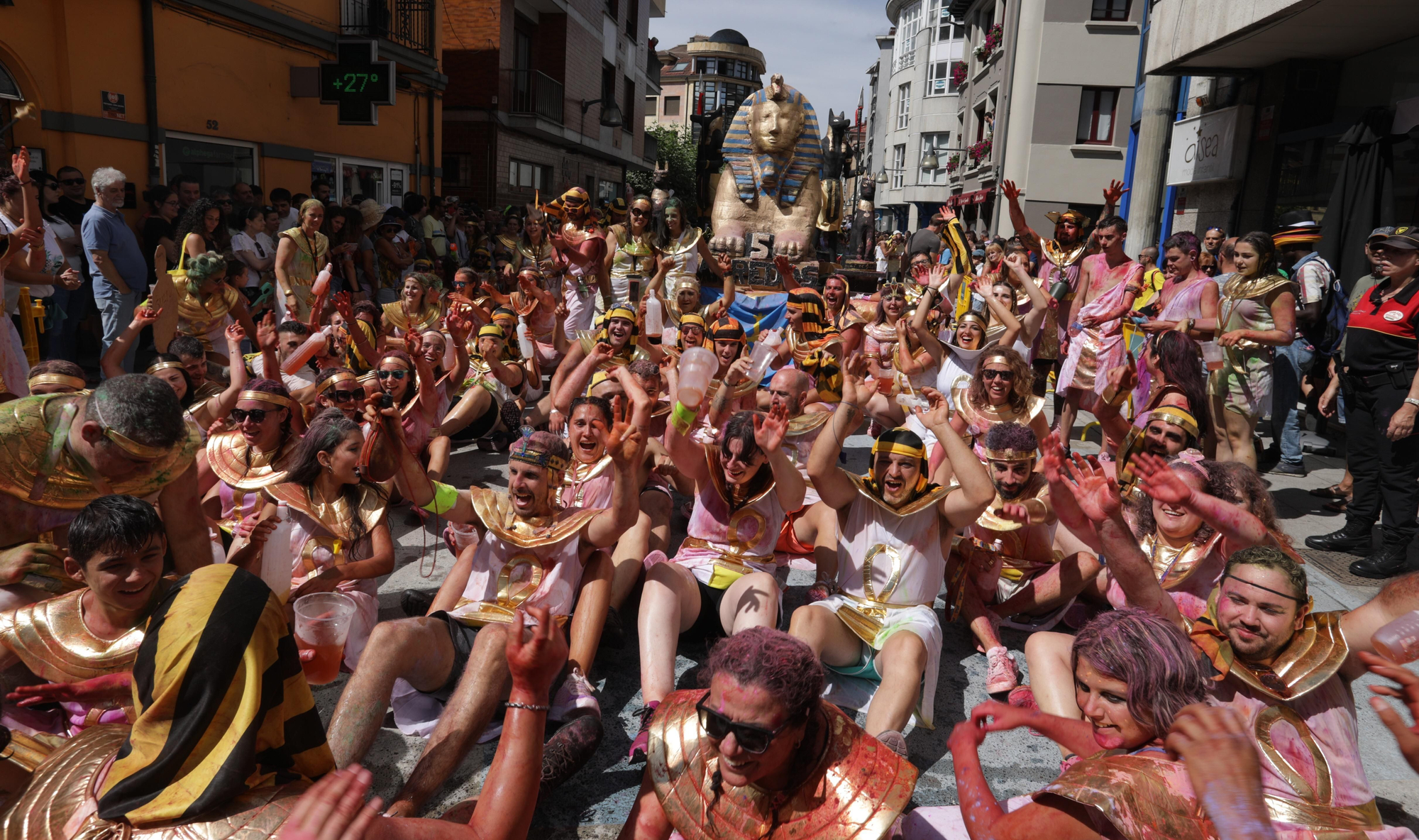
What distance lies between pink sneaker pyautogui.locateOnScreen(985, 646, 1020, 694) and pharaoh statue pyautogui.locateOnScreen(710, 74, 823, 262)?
704 cm

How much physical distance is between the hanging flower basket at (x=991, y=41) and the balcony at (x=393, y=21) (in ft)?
58.1

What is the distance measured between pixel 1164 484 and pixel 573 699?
2.02 m

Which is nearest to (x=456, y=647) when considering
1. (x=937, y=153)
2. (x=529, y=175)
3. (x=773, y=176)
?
(x=773, y=176)

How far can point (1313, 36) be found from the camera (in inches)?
345

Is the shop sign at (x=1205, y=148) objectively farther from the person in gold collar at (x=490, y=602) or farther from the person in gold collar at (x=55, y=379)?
the person in gold collar at (x=55, y=379)

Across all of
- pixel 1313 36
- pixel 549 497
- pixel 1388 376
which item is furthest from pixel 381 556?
pixel 1313 36

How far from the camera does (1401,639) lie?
2.08 meters

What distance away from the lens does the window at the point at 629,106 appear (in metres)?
27.8

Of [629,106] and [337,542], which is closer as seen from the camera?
[337,542]

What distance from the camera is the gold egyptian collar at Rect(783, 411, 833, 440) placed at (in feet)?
16.0

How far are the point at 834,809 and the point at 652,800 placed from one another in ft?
1.46

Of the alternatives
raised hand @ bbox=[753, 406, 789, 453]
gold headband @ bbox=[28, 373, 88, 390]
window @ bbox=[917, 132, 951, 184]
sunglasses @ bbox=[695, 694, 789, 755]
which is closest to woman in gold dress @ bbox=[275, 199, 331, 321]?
gold headband @ bbox=[28, 373, 88, 390]

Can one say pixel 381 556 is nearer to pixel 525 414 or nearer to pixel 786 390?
pixel 786 390

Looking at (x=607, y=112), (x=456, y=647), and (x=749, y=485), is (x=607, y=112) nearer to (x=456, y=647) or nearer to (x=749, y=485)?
(x=749, y=485)
